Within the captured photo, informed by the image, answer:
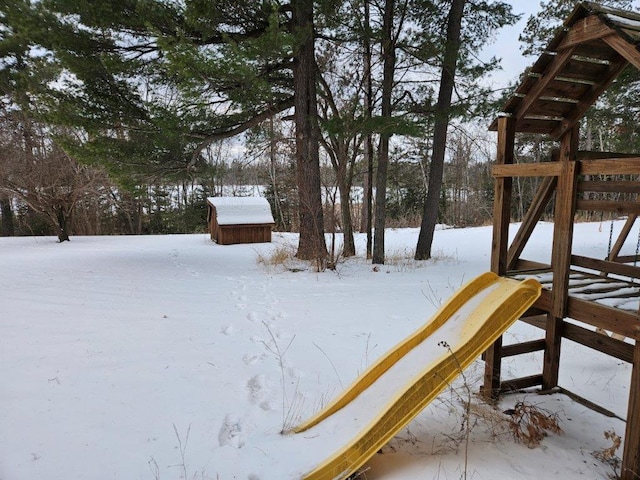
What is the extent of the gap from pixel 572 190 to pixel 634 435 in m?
1.57

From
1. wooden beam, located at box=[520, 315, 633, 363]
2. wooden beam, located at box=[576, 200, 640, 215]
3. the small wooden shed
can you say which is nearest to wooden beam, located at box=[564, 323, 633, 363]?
wooden beam, located at box=[520, 315, 633, 363]

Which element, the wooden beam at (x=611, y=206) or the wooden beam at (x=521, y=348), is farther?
the wooden beam at (x=521, y=348)

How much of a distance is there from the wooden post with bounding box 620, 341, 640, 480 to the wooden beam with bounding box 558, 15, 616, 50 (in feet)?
6.47

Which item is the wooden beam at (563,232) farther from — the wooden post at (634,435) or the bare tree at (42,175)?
the bare tree at (42,175)

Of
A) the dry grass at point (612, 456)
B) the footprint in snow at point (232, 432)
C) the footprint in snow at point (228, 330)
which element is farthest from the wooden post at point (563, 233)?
the footprint in snow at point (228, 330)

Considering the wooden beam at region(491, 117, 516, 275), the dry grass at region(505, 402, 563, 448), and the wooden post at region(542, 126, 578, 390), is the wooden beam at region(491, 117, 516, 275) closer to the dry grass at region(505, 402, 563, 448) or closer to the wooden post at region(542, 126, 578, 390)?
the wooden post at region(542, 126, 578, 390)

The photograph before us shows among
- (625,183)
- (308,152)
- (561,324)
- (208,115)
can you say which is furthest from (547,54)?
(208,115)

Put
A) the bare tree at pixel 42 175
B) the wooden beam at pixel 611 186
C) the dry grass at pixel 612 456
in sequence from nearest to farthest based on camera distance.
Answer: the dry grass at pixel 612 456, the wooden beam at pixel 611 186, the bare tree at pixel 42 175

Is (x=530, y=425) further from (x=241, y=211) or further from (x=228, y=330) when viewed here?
(x=241, y=211)

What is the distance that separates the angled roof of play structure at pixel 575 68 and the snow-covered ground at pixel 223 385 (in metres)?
2.44

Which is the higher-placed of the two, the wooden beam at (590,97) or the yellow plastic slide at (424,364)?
the wooden beam at (590,97)

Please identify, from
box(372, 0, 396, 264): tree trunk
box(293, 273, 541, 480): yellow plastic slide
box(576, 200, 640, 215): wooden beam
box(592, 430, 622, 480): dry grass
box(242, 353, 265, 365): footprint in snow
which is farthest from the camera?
box(372, 0, 396, 264): tree trunk

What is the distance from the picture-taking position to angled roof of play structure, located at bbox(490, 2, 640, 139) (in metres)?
2.40

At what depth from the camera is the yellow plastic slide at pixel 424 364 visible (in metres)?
2.17
